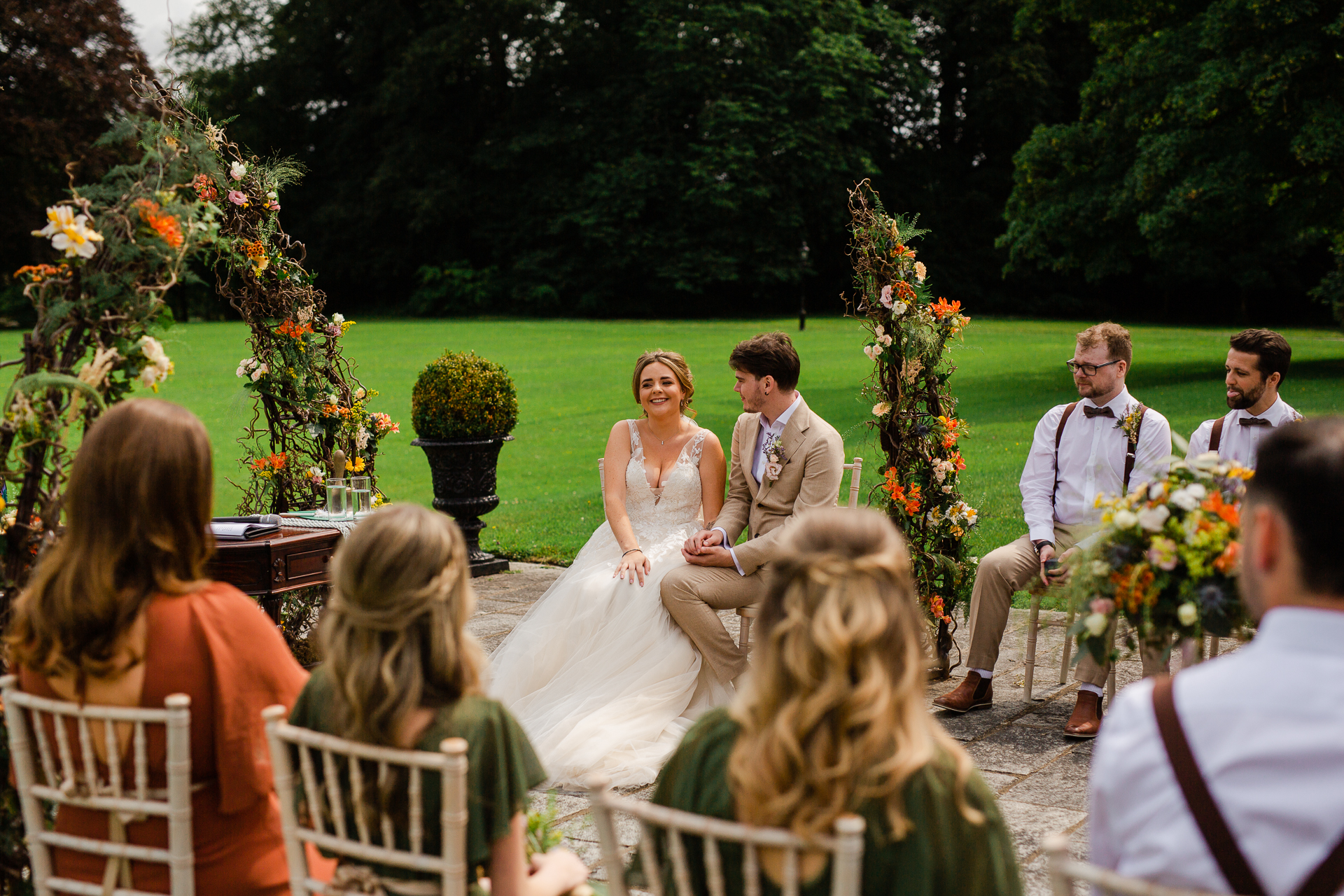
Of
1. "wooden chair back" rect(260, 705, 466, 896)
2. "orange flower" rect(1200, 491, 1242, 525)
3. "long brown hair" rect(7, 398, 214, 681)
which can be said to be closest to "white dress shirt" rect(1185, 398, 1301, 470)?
"orange flower" rect(1200, 491, 1242, 525)

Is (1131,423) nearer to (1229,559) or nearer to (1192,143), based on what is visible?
(1229,559)

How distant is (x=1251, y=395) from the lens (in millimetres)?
5199

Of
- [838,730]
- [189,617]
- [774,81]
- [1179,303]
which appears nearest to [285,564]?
[189,617]

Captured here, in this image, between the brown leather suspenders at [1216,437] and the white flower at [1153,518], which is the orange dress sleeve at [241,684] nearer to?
the white flower at [1153,518]

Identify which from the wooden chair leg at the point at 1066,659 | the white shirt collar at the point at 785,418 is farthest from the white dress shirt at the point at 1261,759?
the wooden chair leg at the point at 1066,659

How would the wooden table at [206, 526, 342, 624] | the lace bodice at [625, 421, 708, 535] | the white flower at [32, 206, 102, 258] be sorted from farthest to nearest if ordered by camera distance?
the lace bodice at [625, 421, 708, 535] → the wooden table at [206, 526, 342, 624] → the white flower at [32, 206, 102, 258]

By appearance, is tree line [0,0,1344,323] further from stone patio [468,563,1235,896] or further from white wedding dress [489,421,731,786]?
white wedding dress [489,421,731,786]

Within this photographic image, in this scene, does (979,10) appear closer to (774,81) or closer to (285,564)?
(774,81)

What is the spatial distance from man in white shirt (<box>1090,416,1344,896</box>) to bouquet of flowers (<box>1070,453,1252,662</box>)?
44.5 inches

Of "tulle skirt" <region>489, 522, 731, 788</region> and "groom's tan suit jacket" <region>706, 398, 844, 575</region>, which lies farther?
"groom's tan suit jacket" <region>706, 398, 844, 575</region>

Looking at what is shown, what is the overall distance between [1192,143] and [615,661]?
61.7ft

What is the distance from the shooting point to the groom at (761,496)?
512cm

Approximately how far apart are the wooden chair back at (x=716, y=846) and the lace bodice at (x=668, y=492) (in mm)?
3737

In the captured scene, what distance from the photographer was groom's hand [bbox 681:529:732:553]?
5223 millimetres
